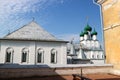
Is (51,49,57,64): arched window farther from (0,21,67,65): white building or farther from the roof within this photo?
the roof

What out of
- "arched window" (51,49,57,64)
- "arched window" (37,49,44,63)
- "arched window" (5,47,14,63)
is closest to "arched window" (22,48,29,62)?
"arched window" (5,47,14,63)

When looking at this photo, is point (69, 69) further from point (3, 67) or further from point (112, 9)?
point (112, 9)

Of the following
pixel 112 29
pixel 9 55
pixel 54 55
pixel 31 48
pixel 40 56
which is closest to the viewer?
pixel 112 29

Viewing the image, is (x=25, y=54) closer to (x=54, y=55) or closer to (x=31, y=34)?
(x=31, y=34)

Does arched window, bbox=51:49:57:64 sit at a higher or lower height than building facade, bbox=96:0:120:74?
lower

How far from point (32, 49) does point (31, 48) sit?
0.79 ft

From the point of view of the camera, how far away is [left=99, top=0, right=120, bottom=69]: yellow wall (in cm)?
934

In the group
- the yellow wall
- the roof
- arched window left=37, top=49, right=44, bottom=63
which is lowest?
arched window left=37, top=49, right=44, bottom=63

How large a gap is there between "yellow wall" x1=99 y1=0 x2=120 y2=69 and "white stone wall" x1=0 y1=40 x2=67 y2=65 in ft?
57.9

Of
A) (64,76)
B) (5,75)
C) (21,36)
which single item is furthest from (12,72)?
(21,36)

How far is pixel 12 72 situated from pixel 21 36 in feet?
66.1

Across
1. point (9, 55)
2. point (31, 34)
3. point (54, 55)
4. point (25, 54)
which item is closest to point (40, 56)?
point (54, 55)

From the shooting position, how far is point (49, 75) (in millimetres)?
8383

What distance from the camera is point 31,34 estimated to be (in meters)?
28.1
